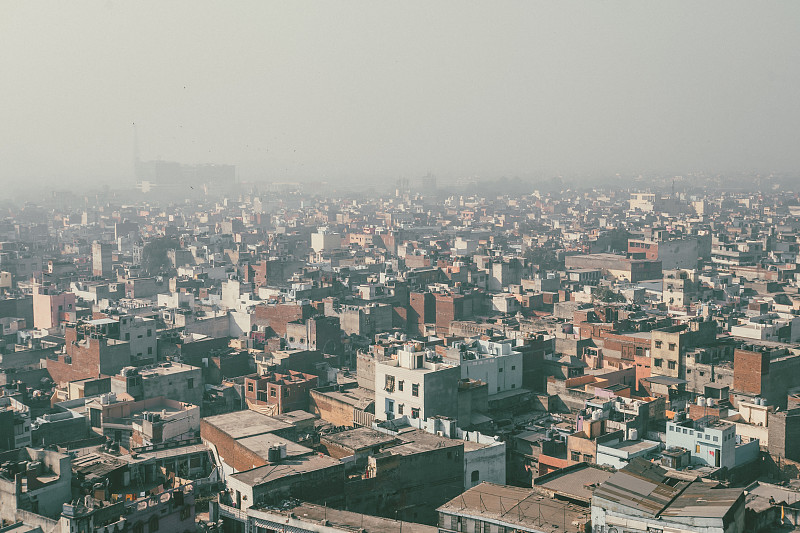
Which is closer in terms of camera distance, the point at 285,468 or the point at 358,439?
the point at 285,468

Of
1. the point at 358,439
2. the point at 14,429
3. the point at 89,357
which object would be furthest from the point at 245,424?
the point at 89,357

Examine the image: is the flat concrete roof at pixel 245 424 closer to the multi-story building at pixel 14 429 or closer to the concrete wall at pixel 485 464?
the concrete wall at pixel 485 464

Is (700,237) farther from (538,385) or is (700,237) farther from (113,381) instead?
(113,381)

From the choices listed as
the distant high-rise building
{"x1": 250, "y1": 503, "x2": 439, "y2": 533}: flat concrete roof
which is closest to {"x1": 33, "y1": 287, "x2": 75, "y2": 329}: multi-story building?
the distant high-rise building

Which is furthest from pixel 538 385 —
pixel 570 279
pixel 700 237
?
pixel 700 237

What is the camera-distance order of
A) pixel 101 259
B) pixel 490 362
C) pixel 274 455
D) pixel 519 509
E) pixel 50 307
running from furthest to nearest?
pixel 101 259
pixel 50 307
pixel 490 362
pixel 274 455
pixel 519 509

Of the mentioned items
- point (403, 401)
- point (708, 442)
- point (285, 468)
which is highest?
point (285, 468)

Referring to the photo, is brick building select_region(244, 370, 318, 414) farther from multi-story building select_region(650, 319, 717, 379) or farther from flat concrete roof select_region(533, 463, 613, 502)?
multi-story building select_region(650, 319, 717, 379)

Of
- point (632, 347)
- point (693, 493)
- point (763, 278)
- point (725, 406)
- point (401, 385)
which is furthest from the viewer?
point (763, 278)

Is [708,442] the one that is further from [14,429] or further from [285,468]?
[14,429]
